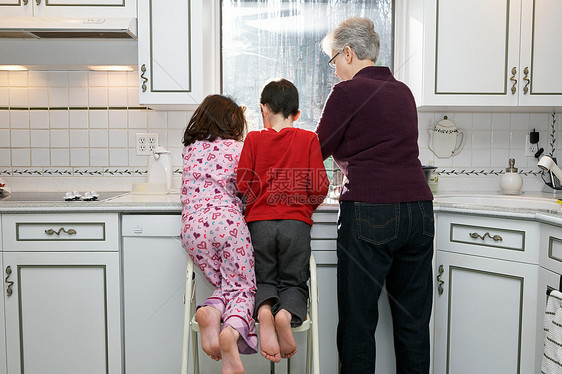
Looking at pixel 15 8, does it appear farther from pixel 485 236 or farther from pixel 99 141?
pixel 485 236

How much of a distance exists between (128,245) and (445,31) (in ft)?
5.50

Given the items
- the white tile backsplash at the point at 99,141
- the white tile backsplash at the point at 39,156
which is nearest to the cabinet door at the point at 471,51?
the white tile backsplash at the point at 99,141

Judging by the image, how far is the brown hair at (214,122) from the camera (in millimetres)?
1643

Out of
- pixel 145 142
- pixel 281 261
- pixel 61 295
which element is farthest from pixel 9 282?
pixel 281 261

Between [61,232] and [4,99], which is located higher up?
[4,99]

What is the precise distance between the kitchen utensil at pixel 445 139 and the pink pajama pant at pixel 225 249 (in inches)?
51.7

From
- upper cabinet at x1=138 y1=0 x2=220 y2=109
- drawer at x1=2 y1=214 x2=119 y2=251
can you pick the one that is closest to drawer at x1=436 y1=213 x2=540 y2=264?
upper cabinet at x1=138 y1=0 x2=220 y2=109

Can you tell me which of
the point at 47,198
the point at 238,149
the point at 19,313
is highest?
the point at 238,149

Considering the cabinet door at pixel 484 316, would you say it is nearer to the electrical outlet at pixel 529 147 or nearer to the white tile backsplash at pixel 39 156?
the electrical outlet at pixel 529 147

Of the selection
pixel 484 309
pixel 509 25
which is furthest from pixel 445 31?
pixel 484 309

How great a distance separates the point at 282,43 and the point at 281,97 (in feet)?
3.15

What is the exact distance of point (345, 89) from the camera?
1497 mm

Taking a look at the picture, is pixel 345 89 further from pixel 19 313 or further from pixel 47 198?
pixel 19 313

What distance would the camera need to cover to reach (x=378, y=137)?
146 centimetres
